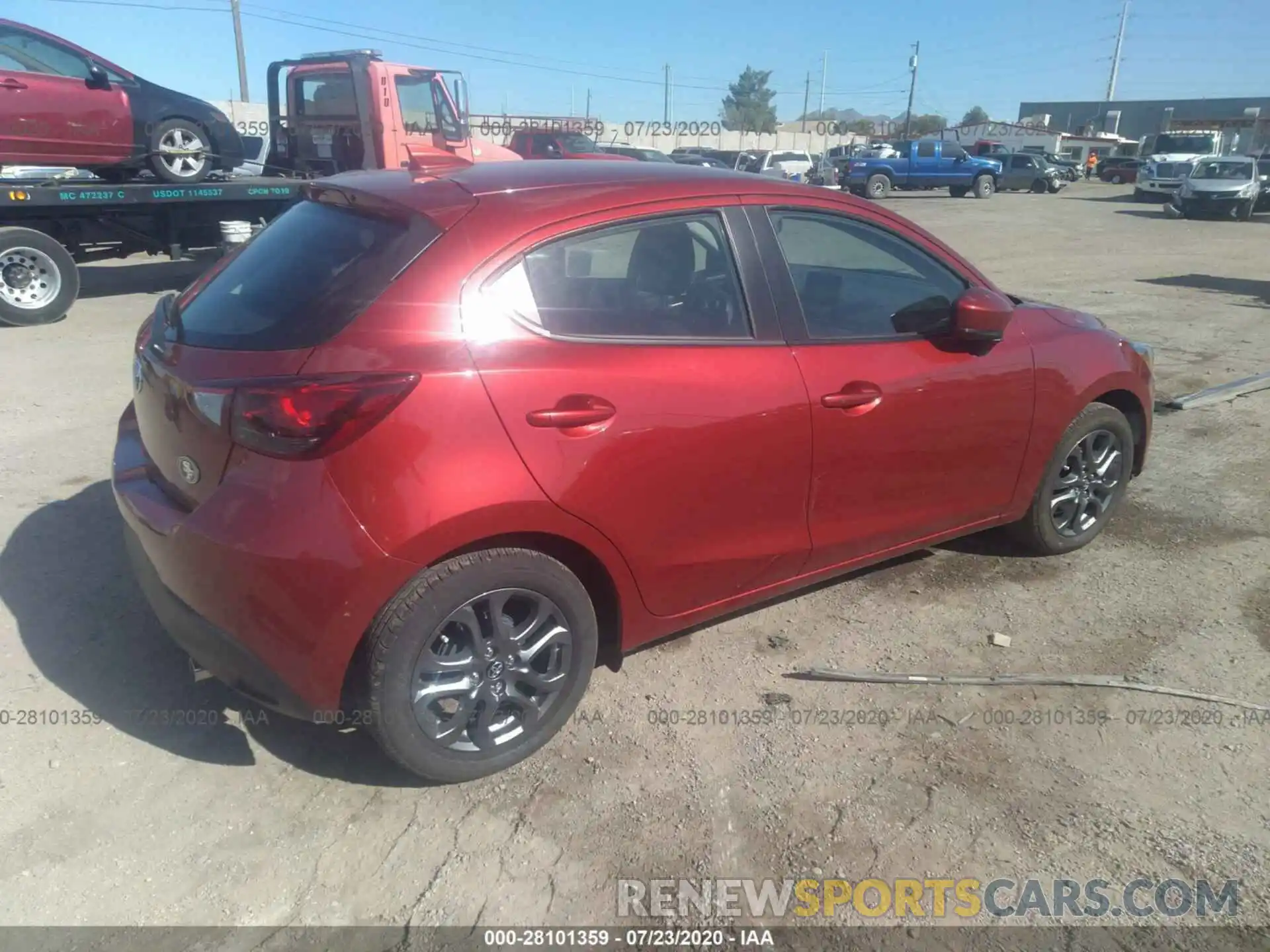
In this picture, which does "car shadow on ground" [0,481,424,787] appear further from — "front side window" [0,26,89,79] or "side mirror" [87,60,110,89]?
"side mirror" [87,60,110,89]

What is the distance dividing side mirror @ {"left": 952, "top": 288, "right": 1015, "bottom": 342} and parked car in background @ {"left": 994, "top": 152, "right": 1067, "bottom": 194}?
36181mm

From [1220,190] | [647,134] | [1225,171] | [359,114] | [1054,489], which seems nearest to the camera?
[1054,489]

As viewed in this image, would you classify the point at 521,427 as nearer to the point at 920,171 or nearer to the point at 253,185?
the point at 253,185

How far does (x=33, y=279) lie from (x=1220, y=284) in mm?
14208

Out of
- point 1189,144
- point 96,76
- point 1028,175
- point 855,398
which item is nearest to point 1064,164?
point 1189,144

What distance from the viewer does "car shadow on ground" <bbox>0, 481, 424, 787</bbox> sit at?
302 cm

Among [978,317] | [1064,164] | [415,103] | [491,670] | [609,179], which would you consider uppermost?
[415,103]

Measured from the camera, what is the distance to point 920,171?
3272 centimetres

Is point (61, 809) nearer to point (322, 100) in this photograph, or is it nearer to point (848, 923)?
point (848, 923)

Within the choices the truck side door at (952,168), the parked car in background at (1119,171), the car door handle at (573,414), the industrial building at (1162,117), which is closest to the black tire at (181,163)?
the car door handle at (573,414)

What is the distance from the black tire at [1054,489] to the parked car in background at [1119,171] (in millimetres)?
44690

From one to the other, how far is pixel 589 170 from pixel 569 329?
766mm

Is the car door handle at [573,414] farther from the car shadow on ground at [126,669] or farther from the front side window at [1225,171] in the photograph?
the front side window at [1225,171]

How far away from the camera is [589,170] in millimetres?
3264
